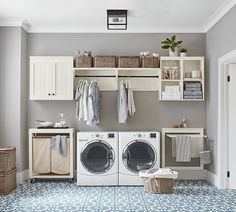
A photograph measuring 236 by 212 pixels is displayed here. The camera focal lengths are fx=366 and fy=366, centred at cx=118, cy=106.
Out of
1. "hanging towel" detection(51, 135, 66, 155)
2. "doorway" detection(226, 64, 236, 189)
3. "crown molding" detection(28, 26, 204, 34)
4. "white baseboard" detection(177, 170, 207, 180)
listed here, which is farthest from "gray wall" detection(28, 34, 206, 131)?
"doorway" detection(226, 64, 236, 189)

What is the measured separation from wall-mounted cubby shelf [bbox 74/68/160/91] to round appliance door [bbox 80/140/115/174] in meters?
1.03

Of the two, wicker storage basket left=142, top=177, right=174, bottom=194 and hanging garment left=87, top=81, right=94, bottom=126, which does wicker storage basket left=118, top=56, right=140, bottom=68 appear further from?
wicker storage basket left=142, top=177, right=174, bottom=194

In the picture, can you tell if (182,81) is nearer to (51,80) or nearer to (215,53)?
(215,53)

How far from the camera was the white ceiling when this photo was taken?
15.8 ft

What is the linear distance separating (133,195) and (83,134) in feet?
4.00

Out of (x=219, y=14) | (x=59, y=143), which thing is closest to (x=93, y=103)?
(x=59, y=143)

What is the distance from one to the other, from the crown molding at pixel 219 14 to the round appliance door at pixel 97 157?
246 centimetres

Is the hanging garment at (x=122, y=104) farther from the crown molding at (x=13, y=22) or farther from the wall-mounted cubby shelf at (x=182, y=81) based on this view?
the crown molding at (x=13, y=22)

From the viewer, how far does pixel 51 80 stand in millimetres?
5738

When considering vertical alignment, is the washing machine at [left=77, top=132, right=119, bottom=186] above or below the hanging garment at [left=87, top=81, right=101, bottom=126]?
below

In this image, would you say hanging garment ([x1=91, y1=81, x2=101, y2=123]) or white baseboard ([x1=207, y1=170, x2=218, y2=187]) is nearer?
white baseboard ([x1=207, y1=170, x2=218, y2=187])

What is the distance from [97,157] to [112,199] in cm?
102

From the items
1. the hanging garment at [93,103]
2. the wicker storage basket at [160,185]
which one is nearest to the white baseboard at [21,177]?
the hanging garment at [93,103]

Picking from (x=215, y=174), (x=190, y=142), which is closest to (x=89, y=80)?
(x=190, y=142)
